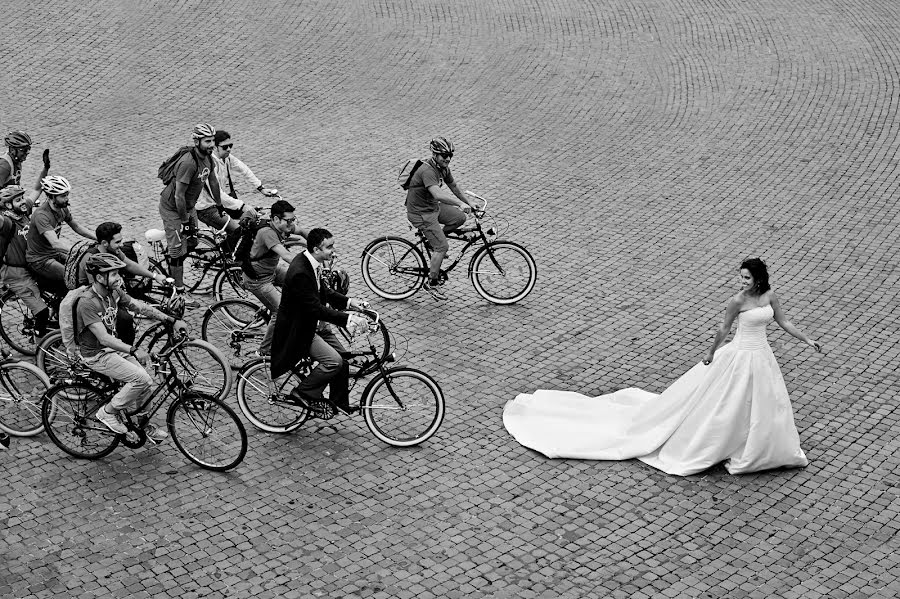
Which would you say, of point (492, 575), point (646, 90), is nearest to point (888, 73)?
point (646, 90)

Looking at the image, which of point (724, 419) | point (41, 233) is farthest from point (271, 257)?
point (724, 419)

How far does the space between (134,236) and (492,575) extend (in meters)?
7.98

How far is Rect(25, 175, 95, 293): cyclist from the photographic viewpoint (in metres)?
10.4

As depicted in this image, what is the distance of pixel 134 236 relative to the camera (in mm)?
13711

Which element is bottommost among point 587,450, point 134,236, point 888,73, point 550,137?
point 587,450

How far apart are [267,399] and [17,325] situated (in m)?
3.60

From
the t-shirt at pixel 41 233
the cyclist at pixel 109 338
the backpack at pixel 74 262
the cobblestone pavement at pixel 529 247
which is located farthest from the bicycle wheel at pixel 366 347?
the t-shirt at pixel 41 233

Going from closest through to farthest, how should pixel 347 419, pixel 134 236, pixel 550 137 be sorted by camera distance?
pixel 347 419 → pixel 134 236 → pixel 550 137

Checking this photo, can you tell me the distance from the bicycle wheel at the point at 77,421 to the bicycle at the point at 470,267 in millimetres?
4079

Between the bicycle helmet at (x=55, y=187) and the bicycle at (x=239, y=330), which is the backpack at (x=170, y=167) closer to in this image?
the bicycle helmet at (x=55, y=187)

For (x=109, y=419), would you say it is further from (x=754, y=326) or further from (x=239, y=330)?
(x=754, y=326)

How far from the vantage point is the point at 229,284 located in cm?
1249

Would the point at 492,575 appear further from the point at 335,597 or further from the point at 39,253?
the point at 39,253

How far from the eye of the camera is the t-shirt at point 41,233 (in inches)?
411
